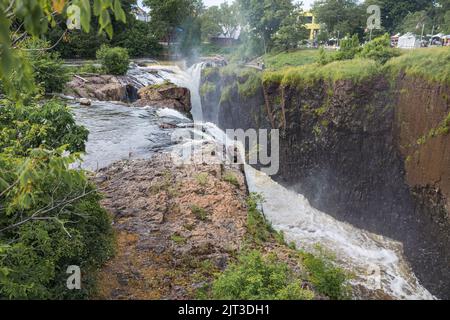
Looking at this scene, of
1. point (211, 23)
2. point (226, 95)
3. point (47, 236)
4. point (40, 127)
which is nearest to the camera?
point (47, 236)

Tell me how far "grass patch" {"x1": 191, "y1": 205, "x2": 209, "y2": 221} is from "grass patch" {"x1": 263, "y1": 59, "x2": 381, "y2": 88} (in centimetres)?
810

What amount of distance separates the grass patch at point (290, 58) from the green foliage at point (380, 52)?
10.4m

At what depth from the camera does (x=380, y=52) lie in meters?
13.7

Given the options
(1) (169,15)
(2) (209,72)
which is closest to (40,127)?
(2) (209,72)

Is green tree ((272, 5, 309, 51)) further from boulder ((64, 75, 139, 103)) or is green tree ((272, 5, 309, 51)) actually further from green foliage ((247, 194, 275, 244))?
green foliage ((247, 194, 275, 244))

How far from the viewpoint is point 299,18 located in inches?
1235

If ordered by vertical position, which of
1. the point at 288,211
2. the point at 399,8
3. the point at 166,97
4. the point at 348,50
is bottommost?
the point at 288,211

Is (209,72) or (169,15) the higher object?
(169,15)

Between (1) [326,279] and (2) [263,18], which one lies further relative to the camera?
(2) [263,18]

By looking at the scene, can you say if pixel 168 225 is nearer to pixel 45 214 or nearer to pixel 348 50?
pixel 45 214

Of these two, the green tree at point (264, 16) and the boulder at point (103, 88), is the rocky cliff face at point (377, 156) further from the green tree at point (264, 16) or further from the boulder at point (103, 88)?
the green tree at point (264, 16)

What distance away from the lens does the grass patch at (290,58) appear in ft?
84.2

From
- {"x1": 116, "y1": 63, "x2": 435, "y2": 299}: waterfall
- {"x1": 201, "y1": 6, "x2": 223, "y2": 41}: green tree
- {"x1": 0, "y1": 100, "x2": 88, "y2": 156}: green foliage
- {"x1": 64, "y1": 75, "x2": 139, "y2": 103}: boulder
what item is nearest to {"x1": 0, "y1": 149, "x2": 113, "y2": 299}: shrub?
{"x1": 0, "y1": 100, "x2": 88, "y2": 156}: green foliage

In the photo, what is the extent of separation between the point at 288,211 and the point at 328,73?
5438 millimetres
